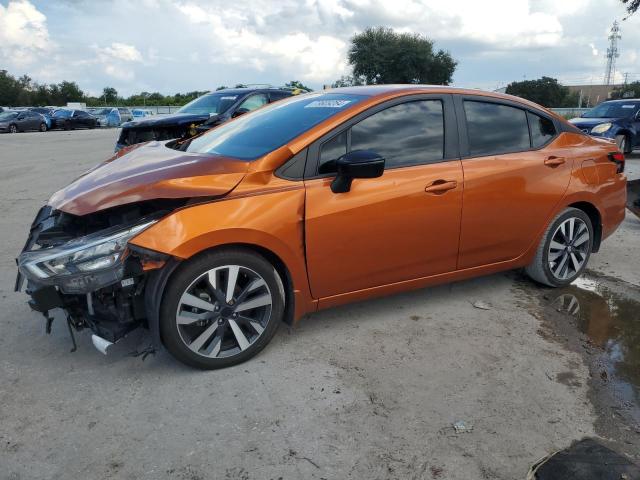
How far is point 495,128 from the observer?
418cm

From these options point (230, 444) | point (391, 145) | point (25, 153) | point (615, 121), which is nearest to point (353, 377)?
point (230, 444)

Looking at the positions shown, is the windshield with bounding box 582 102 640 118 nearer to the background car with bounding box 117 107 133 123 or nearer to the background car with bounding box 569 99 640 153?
the background car with bounding box 569 99 640 153

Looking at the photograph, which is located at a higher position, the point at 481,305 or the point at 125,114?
the point at 125,114

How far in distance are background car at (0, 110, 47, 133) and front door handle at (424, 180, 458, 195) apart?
3067cm

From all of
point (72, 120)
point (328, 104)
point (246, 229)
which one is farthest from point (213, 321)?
point (72, 120)

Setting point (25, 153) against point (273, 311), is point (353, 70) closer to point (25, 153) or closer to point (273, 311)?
point (25, 153)

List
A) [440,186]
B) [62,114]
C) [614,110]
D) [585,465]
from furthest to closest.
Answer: [62,114] → [614,110] → [440,186] → [585,465]

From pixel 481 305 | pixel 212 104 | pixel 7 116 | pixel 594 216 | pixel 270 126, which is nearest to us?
pixel 270 126

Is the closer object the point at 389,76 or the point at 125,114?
the point at 125,114

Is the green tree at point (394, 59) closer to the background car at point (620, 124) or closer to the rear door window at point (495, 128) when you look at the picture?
the background car at point (620, 124)

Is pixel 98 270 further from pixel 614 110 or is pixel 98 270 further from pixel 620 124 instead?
pixel 614 110

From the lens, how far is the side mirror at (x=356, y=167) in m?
3.30

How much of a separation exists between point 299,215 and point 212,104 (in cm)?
861

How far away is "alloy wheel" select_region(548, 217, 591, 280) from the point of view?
4531 mm
